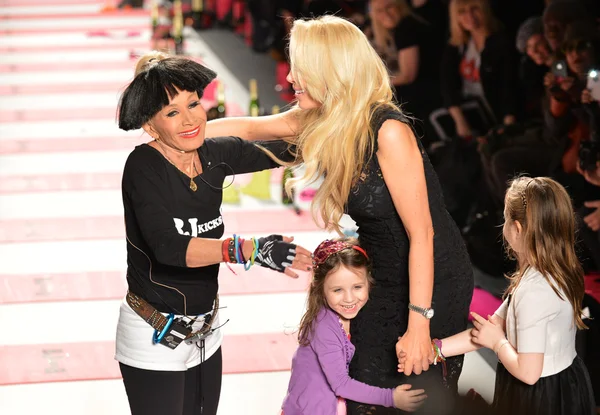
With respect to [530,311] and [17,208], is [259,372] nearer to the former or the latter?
[530,311]

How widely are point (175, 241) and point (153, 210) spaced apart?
0.11m

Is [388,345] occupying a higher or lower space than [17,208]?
higher

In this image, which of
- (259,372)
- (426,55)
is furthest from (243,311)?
(426,55)

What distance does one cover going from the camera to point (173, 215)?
2414mm

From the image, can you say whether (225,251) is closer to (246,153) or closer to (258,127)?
(246,153)

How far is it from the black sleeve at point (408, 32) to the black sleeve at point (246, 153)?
146 inches

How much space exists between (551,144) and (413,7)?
2.22 meters

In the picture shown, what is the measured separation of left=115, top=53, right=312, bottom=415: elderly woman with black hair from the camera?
2311 mm

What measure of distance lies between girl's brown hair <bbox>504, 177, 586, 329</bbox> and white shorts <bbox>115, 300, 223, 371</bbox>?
2.99ft

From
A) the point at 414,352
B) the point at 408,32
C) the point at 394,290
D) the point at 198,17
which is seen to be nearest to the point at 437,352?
the point at 414,352

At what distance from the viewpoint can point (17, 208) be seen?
19.6 ft

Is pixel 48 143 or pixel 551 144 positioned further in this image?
pixel 48 143

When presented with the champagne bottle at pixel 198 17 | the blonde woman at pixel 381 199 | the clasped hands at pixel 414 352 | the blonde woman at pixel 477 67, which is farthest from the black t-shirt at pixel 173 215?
the champagne bottle at pixel 198 17

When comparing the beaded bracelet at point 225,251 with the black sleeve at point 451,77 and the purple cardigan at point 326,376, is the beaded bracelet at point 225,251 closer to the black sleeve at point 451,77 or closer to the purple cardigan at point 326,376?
the purple cardigan at point 326,376
